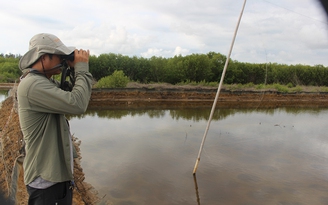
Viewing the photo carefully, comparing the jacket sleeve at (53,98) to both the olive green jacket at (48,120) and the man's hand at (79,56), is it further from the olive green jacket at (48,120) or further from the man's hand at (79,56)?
the man's hand at (79,56)

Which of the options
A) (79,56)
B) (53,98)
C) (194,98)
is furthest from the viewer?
(194,98)

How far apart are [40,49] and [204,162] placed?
527 centimetres

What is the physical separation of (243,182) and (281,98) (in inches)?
674

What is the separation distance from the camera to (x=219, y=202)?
4438 millimetres

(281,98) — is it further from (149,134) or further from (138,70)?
(149,134)

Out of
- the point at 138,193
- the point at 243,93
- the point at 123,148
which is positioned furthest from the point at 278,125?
the point at 243,93

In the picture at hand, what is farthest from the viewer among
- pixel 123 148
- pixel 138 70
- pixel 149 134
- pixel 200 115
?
pixel 138 70

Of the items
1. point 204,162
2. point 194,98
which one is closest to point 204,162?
point 204,162

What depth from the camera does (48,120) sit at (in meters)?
1.45


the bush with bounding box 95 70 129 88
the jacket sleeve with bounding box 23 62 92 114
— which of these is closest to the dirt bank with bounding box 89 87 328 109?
the bush with bounding box 95 70 129 88

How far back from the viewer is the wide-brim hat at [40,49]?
4.75 ft

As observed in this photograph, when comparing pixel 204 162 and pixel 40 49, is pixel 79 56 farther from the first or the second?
pixel 204 162

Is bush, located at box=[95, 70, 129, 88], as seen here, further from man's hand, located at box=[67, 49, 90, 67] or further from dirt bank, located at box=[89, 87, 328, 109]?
man's hand, located at box=[67, 49, 90, 67]

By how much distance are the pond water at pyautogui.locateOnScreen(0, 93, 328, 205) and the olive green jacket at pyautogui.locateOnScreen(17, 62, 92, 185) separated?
3.14 meters
